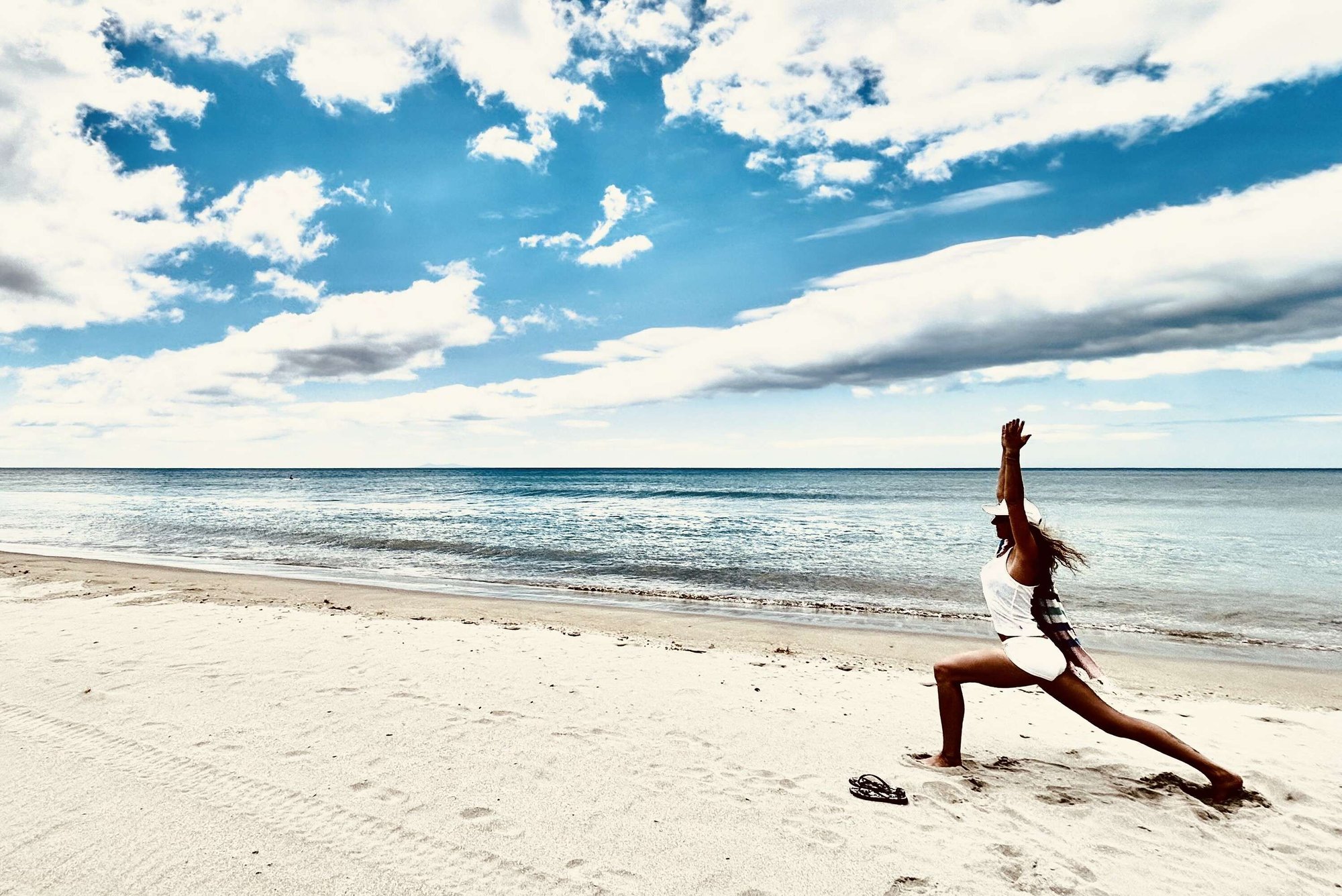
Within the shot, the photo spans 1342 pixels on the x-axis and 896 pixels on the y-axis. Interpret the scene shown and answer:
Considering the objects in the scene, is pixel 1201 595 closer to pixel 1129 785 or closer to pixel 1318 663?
pixel 1318 663

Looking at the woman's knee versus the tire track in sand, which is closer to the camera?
the tire track in sand

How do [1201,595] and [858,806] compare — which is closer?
[858,806]

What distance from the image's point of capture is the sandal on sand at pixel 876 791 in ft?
14.9

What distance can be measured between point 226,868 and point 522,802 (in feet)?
5.30

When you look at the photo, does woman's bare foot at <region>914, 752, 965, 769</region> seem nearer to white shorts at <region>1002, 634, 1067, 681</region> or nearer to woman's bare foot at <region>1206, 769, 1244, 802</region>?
white shorts at <region>1002, 634, 1067, 681</region>

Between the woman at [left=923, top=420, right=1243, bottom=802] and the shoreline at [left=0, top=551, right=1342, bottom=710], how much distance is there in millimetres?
4238

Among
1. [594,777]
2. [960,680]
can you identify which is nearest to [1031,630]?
[960,680]

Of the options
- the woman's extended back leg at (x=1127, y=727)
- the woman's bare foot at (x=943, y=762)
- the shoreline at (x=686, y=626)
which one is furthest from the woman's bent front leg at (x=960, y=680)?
the shoreline at (x=686, y=626)

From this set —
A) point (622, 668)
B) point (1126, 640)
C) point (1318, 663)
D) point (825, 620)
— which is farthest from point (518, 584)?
point (1318, 663)

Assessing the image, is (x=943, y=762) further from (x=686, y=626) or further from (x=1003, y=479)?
(x=686, y=626)

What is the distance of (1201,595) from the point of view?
15336mm

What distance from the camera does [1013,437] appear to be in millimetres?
4395

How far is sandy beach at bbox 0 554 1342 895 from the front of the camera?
12.2ft

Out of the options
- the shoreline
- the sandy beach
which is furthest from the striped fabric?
the shoreline
